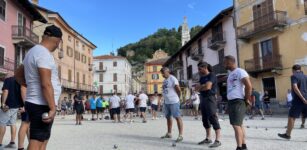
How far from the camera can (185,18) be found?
9512 cm

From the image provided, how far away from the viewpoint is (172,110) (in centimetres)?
818

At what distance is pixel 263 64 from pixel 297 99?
1867cm

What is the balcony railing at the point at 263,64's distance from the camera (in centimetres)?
2434

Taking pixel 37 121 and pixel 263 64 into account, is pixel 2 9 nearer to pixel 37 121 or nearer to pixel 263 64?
pixel 263 64

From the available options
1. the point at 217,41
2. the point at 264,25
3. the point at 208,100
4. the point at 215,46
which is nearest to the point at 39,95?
the point at 208,100

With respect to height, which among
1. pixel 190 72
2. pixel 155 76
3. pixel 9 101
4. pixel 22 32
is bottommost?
pixel 9 101

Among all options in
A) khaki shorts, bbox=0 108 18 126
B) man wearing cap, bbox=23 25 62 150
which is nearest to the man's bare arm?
man wearing cap, bbox=23 25 62 150

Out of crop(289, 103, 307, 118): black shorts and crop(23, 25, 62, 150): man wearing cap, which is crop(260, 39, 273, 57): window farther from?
crop(23, 25, 62, 150): man wearing cap

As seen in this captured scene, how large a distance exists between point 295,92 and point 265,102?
47.4ft

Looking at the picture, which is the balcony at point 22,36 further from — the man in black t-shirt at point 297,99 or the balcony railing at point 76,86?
the man in black t-shirt at point 297,99

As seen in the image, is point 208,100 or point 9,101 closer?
point 9,101

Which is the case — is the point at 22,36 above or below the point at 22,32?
below

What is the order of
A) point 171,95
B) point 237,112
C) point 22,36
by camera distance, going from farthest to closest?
point 22,36
point 171,95
point 237,112

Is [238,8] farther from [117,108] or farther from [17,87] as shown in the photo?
[17,87]
